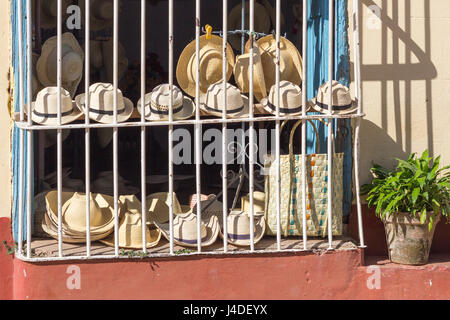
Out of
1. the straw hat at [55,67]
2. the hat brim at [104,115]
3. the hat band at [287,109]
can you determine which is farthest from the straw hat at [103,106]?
the hat band at [287,109]

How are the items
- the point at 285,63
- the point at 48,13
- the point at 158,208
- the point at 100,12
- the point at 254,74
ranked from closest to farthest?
the point at 254,74 < the point at 285,63 < the point at 158,208 < the point at 48,13 < the point at 100,12

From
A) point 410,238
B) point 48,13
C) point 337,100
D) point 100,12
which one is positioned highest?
point 100,12

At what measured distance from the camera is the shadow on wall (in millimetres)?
4230

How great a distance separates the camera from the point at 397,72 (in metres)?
4.24

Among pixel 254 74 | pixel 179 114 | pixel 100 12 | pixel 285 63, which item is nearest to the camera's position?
pixel 179 114

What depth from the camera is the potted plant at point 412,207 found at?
3.89 m

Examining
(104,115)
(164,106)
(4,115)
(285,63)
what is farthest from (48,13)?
(285,63)

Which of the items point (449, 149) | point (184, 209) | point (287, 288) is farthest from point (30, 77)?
point (449, 149)

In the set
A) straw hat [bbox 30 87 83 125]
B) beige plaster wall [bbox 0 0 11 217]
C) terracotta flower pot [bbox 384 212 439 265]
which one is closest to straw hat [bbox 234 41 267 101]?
straw hat [bbox 30 87 83 125]

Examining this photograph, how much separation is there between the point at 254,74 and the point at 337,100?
626mm

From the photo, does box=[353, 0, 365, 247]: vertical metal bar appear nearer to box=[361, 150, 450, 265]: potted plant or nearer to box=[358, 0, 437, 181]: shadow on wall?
box=[361, 150, 450, 265]: potted plant

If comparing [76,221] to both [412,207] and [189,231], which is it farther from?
[412,207]

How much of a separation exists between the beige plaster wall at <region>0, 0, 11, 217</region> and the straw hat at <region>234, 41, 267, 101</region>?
1592 millimetres

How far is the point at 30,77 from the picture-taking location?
3787 mm
